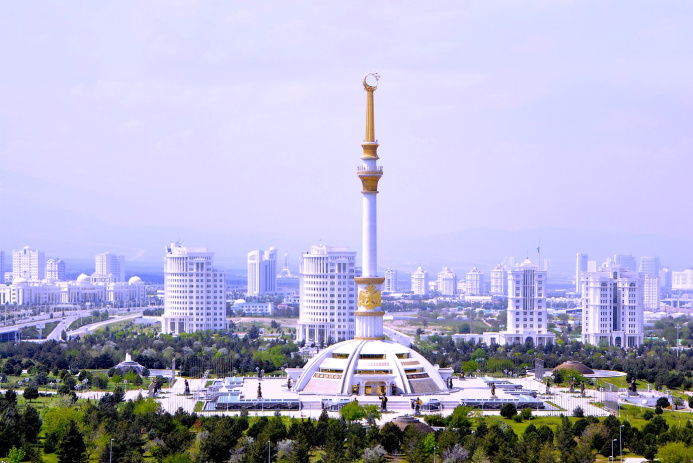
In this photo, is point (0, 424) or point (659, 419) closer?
point (0, 424)

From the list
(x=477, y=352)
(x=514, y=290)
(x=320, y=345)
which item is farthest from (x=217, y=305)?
(x=477, y=352)

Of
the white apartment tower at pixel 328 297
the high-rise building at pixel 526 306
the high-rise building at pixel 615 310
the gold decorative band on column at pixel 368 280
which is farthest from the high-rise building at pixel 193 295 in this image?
the gold decorative band on column at pixel 368 280

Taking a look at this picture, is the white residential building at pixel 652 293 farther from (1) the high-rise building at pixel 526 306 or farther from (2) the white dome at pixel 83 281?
(2) the white dome at pixel 83 281

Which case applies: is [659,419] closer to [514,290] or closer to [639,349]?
[639,349]

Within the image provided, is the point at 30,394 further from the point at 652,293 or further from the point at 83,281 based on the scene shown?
the point at 652,293

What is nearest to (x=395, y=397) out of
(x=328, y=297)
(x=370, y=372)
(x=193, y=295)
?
(x=370, y=372)

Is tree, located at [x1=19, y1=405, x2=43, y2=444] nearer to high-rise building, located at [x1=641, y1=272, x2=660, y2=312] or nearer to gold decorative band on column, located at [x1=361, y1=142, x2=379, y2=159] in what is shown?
gold decorative band on column, located at [x1=361, y1=142, x2=379, y2=159]
